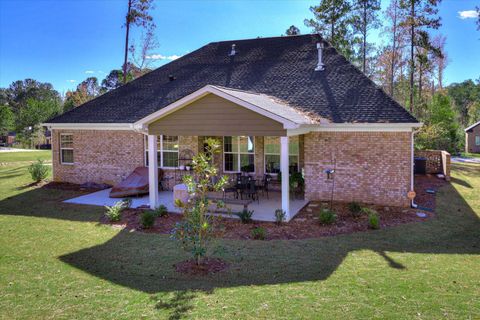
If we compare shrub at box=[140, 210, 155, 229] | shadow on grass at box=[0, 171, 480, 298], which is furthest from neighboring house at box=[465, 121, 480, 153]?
shrub at box=[140, 210, 155, 229]

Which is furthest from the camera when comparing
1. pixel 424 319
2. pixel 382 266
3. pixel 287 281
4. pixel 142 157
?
pixel 142 157

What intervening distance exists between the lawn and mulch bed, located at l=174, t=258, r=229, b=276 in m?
0.20

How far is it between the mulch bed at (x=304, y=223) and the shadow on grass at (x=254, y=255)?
408 mm

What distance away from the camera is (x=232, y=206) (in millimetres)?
11930

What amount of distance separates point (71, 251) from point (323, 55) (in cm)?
1358

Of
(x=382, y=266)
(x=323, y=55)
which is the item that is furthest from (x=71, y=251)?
(x=323, y=55)

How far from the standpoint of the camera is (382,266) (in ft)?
Result: 24.1

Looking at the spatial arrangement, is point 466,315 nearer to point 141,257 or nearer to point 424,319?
point 424,319

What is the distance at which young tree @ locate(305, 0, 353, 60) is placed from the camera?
28320 mm

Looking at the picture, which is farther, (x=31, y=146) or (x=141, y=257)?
(x=31, y=146)

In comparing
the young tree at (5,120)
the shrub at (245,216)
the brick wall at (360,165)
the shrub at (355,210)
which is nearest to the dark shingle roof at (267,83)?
the brick wall at (360,165)

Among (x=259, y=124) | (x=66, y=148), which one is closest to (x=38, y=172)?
(x=66, y=148)

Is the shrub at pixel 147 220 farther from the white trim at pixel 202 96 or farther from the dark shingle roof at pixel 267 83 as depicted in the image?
the dark shingle roof at pixel 267 83

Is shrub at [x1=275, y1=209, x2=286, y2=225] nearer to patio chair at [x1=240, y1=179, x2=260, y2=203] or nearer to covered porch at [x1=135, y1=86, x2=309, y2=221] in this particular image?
covered porch at [x1=135, y1=86, x2=309, y2=221]
